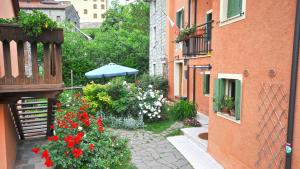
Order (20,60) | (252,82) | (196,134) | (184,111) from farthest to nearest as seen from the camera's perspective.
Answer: (184,111) < (196,134) < (252,82) < (20,60)

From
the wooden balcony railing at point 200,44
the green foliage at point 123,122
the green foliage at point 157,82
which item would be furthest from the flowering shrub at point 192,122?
the green foliage at point 157,82

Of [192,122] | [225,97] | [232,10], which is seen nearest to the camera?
[232,10]

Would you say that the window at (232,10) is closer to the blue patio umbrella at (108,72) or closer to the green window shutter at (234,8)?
the green window shutter at (234,8)

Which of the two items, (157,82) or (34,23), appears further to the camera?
(157,82)

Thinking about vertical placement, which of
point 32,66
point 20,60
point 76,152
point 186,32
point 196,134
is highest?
point 186,32

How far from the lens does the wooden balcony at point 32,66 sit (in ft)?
13.2

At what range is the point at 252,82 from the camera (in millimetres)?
5004

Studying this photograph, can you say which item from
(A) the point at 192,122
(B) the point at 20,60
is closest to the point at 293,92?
(B) the point at 20,60

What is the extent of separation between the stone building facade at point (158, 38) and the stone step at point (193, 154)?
8333 millimetres

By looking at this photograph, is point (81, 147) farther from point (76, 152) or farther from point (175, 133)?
point (175, 133)

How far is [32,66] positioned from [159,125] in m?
7.01

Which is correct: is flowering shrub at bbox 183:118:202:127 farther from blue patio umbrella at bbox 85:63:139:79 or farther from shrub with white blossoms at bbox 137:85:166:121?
blue patio umbrella at bbox 85:63:139:79

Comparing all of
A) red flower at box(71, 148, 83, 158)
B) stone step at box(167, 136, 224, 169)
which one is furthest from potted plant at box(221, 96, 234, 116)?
red flower at box(71, 148, 83, 158)

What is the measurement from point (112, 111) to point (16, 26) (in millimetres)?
7230
